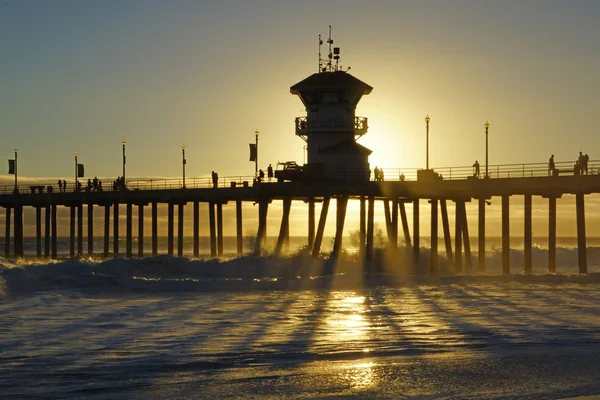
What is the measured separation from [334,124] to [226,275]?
12.4m

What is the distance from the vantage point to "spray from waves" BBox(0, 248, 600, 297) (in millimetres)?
42469

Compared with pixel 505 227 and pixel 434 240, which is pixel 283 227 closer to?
pixel 434 240

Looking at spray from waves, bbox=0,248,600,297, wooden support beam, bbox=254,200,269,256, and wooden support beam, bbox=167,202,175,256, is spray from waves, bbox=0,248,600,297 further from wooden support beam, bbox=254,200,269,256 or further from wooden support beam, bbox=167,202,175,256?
wooden support beam, bbox=167,202,175,256

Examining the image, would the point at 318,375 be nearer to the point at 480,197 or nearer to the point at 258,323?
the point at 258,323

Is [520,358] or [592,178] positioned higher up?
[592,178]

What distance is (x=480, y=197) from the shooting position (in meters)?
53.0

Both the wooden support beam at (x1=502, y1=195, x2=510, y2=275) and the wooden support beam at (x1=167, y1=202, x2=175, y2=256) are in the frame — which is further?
the wooden support beam at (x1=167, y1=202, x2=175, y2=256)

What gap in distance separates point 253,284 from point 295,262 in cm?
1419

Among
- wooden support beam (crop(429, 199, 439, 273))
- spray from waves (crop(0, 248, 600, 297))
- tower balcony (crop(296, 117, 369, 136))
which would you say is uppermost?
tower balcony (crop(296, 117, 369, 136))

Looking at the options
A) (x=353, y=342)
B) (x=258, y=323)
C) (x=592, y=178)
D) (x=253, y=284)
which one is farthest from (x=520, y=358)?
(x=592, y=178)

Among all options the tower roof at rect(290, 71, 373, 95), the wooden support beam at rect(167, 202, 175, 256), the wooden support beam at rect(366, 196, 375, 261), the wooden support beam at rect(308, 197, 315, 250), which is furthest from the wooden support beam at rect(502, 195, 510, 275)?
the wooden support beam at rect(167, 202, 175, 256)

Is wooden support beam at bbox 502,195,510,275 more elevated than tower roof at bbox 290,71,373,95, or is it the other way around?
tower roof at bbox 290,71,373,95

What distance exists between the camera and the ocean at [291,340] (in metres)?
18.6

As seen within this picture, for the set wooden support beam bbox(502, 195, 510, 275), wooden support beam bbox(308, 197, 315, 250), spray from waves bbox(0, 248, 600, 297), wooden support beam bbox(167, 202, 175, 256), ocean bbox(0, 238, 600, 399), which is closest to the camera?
ocean bbox(0, 238, 600, 399)
